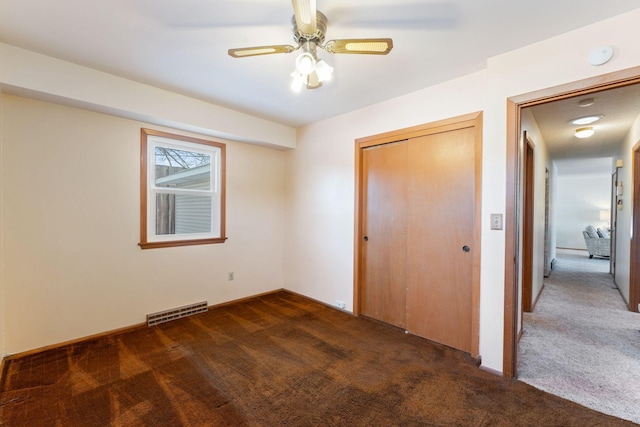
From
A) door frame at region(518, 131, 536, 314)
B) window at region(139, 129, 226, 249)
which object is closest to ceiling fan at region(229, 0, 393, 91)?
window at region(139, 129, 226, 249)

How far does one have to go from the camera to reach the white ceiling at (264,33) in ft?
5.23

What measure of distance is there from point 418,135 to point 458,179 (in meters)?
0.61

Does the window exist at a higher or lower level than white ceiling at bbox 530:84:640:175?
lower

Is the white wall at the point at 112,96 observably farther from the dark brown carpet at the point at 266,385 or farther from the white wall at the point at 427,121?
the dark brown carpet at the point at 266,385

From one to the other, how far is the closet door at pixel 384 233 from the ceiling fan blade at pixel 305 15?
1.69 metres

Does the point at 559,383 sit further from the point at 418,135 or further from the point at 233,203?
the point at 233,203

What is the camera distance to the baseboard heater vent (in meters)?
2.93

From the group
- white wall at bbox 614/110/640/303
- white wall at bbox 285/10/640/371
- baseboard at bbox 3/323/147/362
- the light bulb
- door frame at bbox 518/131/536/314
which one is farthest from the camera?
white wall at bbox 614/110/640/303

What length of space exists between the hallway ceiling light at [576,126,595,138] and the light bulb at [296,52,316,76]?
4182 mm

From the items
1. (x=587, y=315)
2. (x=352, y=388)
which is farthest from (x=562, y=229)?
(x=352, y=388)

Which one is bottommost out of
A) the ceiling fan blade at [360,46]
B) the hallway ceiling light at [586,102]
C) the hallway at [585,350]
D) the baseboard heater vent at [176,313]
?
the hallway at [585,350]

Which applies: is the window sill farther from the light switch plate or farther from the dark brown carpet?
the light switch plate

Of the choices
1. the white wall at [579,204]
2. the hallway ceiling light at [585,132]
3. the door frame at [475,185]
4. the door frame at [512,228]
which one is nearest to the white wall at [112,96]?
the door frame at [475,185]

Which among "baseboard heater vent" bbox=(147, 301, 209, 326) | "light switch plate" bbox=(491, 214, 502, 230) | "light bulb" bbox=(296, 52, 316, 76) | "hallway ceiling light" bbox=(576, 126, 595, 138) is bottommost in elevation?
"baseboard heater vent" bbox=(147, 301, 209, 326)
